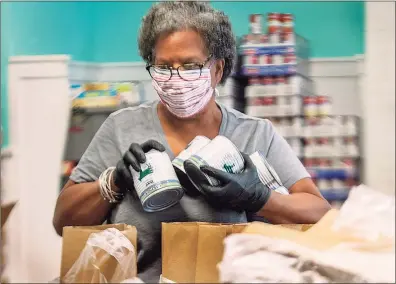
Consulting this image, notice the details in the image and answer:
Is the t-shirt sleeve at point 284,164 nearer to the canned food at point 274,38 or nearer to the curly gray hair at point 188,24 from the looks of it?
the curly gray hair at point 188,24

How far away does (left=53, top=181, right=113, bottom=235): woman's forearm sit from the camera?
3.94ft

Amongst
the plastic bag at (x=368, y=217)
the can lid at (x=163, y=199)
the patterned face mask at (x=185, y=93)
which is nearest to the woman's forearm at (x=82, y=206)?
the can lid at (x=163, y=199)

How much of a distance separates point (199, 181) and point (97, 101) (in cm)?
99

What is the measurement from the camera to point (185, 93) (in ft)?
4.00

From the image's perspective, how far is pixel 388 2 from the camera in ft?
5.83

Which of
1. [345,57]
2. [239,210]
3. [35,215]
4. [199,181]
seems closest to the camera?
[199,181]

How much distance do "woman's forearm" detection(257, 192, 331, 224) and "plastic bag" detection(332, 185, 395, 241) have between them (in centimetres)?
38

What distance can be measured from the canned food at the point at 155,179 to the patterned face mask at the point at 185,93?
21 cm

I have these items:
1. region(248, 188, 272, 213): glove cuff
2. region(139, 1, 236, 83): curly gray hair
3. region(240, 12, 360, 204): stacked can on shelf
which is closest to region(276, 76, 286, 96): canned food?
region(240, 12, 360, 204): stacked can on shelf

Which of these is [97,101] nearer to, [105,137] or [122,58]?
[122,58]

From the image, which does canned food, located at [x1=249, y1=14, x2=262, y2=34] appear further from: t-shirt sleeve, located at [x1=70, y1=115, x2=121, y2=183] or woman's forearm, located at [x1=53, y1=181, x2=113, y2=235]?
woman's forearm, located at [x1=53, y1=181, x2=113, y2=235]

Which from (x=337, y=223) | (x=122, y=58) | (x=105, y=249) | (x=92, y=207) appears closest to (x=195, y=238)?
(x=105, y=249)

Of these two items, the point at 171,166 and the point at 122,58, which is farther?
the point at 122,58

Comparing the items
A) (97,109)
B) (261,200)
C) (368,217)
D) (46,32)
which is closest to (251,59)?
(97,109)
